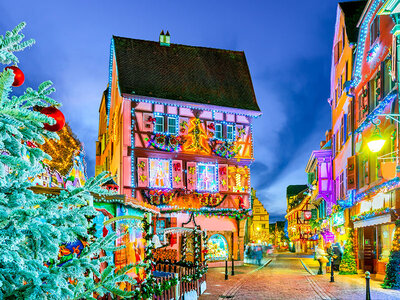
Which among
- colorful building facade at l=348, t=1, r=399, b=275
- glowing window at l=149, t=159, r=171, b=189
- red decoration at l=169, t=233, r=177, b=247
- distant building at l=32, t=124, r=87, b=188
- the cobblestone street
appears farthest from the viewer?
glowing window at l=149, t=159, r=171, b=189

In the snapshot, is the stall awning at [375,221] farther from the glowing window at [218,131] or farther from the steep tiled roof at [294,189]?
the steep tiled roof at [294,189]

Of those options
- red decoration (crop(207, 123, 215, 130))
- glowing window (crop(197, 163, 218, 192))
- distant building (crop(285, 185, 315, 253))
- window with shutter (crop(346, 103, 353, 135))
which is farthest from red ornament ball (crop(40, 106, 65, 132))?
distant building (crop(285, 185, 315, 253))

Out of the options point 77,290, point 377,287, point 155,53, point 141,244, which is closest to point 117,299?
point 77,290

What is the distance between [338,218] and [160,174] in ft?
Result: 38.2

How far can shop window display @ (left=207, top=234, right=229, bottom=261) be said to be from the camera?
97.6 feet

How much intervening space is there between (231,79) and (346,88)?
10524 millimetres

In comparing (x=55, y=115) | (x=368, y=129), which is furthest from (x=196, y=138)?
(x=55, y=115)

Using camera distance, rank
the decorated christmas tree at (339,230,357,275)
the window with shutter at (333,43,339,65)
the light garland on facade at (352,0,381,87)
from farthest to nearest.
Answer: the window with shutter at (333,43,339,65) < the decorated christmas tree at (339,230,357,275) < the light garland on facade at (352,0,381,87)

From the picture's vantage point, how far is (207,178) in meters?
29.5

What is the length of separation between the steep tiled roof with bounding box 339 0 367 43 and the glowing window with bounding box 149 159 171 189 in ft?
43.9

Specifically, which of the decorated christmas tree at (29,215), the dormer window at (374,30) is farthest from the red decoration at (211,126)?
the decorated christmas tree at (29,215)

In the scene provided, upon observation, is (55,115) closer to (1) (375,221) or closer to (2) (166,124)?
(1) (375,221)

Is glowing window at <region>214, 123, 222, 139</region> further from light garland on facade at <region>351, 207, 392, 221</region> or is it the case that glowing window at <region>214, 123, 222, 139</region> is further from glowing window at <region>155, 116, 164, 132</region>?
light garland on facade at <region>351, 207, 392, 221</region>

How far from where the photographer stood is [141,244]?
55.7 ft
